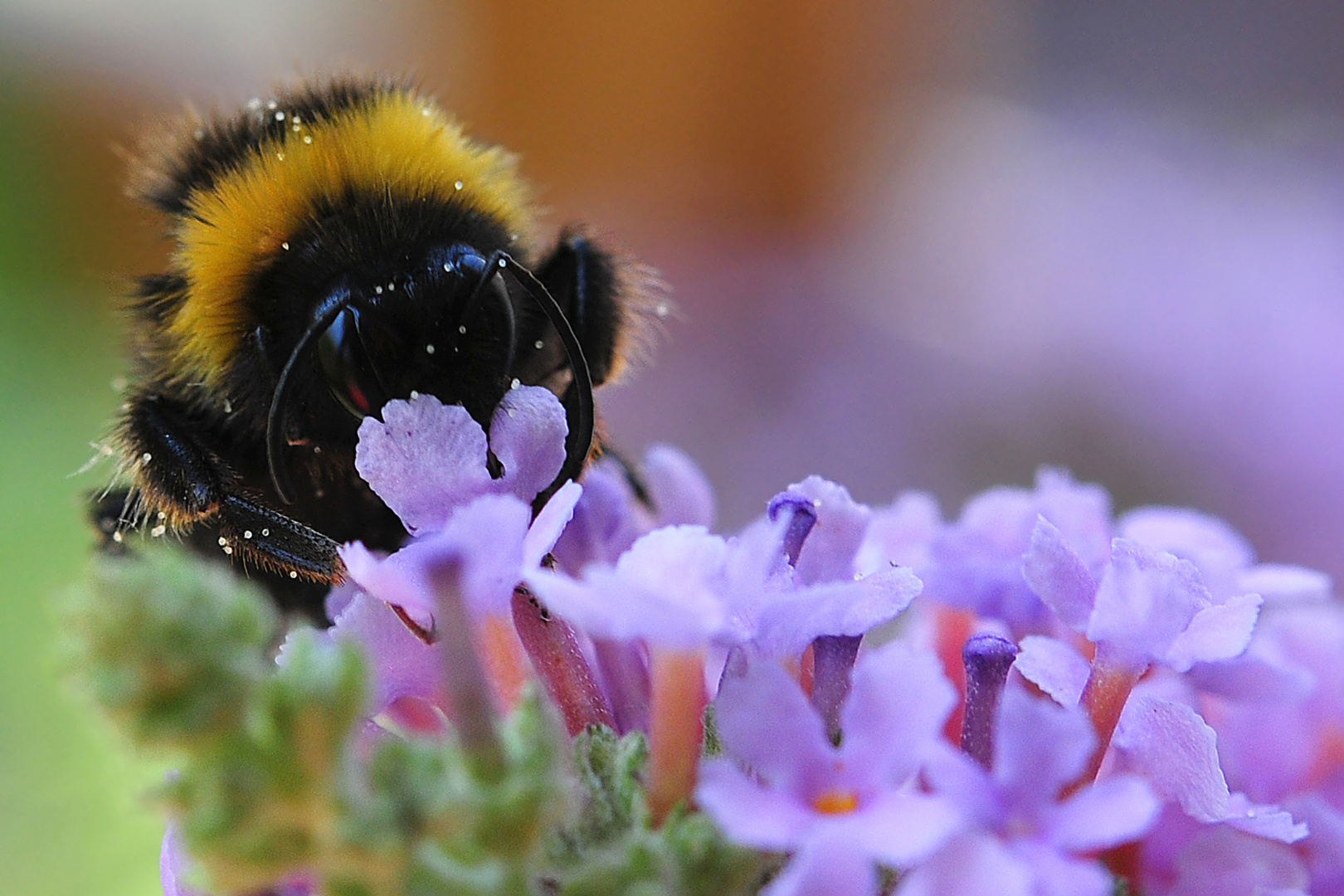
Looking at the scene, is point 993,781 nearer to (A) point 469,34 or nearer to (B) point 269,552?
(B) point 269,552

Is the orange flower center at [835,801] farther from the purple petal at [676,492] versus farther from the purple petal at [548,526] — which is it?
the purple petal at [676,492]

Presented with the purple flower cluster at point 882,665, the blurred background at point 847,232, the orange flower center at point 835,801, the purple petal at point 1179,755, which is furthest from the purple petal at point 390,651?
the blurred background at point 847,232

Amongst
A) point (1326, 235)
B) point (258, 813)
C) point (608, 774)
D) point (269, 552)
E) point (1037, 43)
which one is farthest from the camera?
point (1037, 43)

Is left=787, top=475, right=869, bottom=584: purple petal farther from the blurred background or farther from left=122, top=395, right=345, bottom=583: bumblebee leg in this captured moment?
the blurred background

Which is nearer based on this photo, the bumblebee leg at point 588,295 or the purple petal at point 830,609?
the purple petal at point 830,609

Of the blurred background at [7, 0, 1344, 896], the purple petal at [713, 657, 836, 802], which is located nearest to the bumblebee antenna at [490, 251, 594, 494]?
the purple petal at [713, 657, 836, 802]

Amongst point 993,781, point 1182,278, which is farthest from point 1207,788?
point 1182,278
